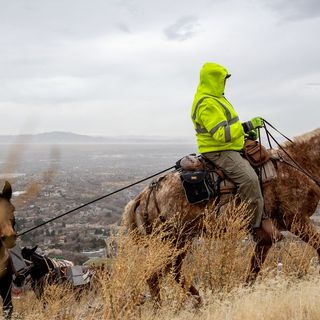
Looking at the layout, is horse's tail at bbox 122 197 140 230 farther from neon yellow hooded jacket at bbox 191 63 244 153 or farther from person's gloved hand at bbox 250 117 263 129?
person's gloved hand at bbox 250 117 263 129

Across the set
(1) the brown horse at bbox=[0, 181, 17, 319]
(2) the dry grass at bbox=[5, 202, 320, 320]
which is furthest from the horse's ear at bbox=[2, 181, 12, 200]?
(2) the dry grass at bbox=[5, 202, 320, 320]

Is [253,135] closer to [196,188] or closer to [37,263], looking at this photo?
[196,188]

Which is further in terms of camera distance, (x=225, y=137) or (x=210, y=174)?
(x=210, y=174)

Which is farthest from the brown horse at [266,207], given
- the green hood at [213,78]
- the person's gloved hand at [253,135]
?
the green hood at [213,78]

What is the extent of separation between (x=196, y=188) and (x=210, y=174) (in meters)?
0.33

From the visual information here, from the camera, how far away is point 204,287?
555 cm

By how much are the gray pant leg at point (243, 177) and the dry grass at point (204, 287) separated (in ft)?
1.19

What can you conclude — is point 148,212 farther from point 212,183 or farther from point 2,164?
point 2,164

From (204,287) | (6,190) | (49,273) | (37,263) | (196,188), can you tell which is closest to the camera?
(6,190)

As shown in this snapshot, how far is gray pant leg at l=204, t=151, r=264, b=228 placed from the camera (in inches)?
223

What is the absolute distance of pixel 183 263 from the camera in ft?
19.6

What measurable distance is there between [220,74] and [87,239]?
1117 cm

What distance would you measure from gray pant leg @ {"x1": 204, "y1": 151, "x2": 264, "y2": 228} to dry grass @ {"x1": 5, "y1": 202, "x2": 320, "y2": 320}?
0.36 m

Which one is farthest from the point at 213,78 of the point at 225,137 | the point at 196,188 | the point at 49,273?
the point at 49,273
